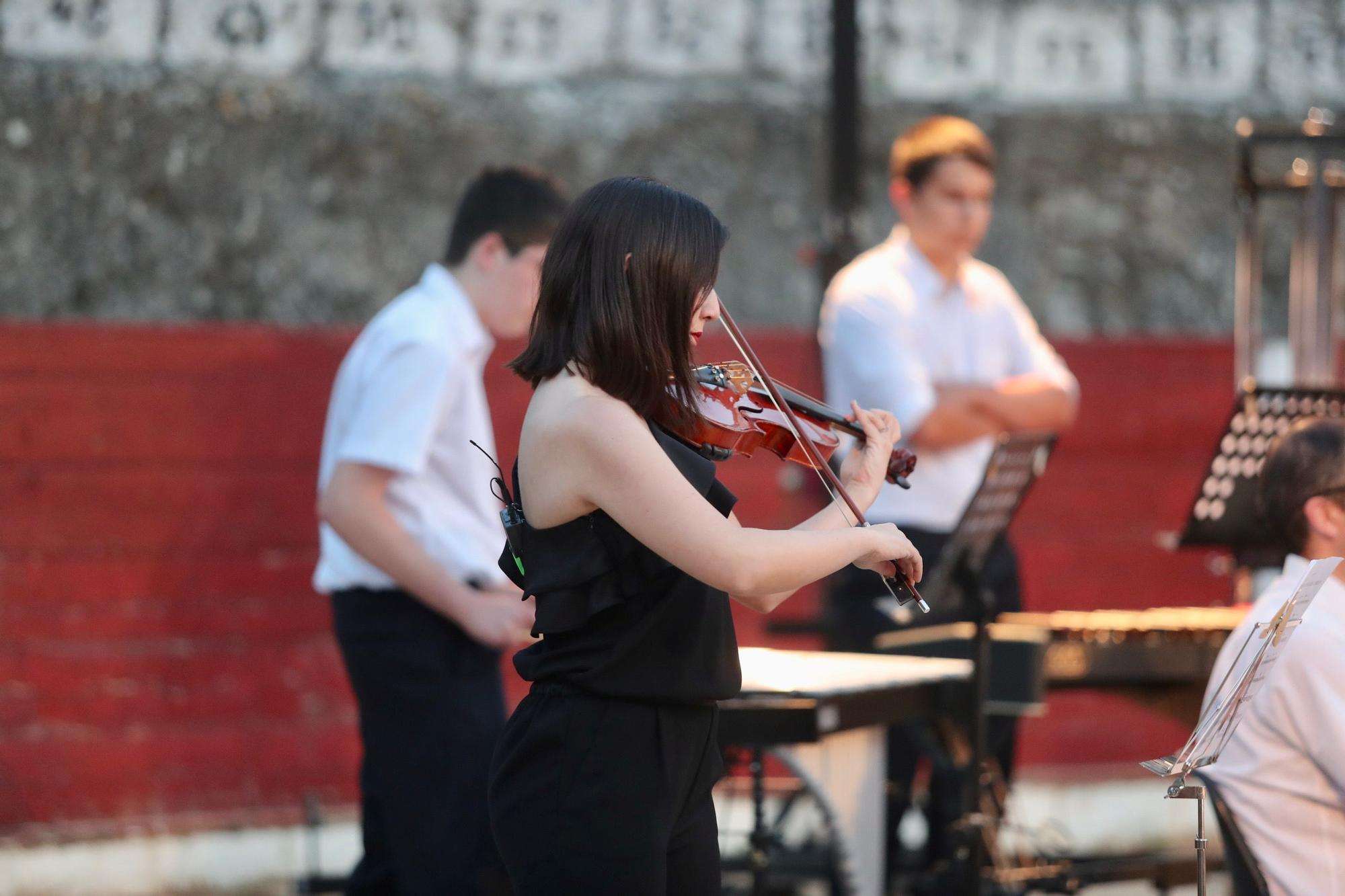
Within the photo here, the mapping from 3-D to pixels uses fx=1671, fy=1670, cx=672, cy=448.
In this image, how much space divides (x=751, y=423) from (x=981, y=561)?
153 centimetres

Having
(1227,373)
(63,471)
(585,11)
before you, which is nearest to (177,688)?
(63,471)

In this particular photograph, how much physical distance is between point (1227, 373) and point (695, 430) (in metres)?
4.39

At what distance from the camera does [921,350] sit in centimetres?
493

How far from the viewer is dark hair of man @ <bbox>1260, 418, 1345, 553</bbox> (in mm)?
2854

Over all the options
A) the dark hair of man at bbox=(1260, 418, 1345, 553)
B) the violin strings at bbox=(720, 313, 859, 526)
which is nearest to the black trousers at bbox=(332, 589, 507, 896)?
the violin strings at bbox=(720, 313, 859, 526)

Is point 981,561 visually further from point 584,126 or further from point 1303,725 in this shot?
point 584,126

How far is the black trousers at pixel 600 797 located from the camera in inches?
91.2

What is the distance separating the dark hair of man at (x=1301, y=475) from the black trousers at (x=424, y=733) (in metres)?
1.59

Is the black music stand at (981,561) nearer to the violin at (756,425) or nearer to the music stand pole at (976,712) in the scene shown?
the music stand pole at (976,712)

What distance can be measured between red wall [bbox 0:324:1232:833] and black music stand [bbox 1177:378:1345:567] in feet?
7.10

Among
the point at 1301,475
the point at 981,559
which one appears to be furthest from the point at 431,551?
the point at 1301,475

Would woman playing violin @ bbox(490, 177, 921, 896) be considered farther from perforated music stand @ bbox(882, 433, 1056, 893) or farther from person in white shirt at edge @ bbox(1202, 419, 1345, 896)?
perforated music stand @ bbox(882, 433, 1056, 893)

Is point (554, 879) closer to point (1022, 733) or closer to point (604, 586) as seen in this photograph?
point (604, 586)

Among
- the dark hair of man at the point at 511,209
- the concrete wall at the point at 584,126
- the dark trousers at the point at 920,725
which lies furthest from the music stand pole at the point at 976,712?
the concrete wall at the point at 584,126
